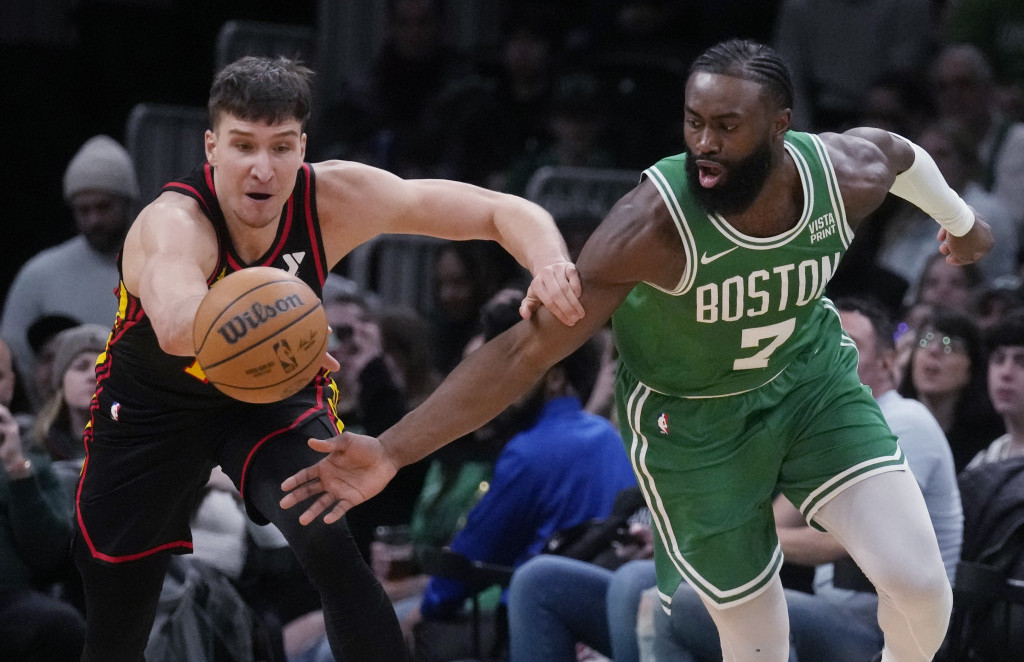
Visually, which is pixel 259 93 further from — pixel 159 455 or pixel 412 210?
pixel 159 455

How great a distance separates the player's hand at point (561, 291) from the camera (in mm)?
3910

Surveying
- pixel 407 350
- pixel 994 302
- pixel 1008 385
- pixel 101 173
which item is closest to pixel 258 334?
pixel 1008 385

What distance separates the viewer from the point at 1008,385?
573 cm

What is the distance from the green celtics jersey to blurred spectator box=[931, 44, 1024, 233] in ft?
14.1

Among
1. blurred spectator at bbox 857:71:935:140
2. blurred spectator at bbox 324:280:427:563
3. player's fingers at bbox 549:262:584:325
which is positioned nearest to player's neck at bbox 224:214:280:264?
player's fingers at bbox 549:262:584:325

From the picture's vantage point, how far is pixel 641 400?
174 inches

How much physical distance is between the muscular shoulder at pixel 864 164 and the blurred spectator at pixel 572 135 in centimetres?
431

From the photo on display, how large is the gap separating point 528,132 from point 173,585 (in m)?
4.46

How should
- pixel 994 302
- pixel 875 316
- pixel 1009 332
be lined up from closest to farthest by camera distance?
pixel 875 316
pixel 1009 332
pixel 994 302

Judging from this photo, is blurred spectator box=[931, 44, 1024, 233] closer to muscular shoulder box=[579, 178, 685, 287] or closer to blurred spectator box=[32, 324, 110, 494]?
muscular shoulder box=[579, 178, 685, 287]

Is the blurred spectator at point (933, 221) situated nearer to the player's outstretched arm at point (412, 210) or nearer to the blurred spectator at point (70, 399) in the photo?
the player's outstretched arm at point (412, 210)

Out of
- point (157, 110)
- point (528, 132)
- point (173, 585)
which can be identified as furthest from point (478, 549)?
point (157, 110)

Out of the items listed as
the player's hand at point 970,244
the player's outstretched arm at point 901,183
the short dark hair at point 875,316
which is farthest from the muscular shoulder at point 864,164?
the short dark hair at point 875,316

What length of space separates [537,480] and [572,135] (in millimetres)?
3565
